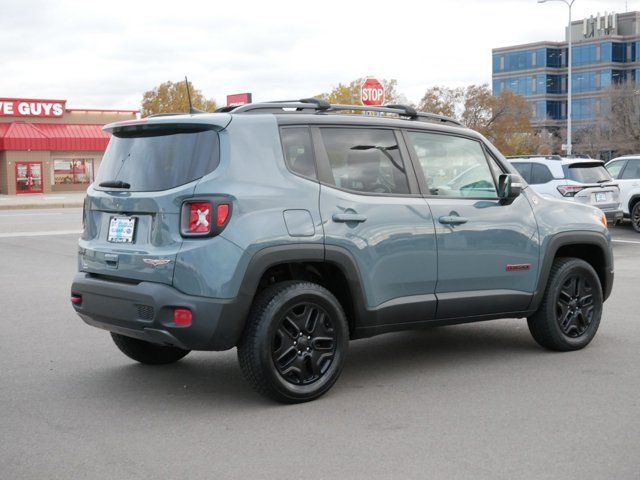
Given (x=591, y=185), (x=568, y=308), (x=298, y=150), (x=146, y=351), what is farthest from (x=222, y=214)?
(x=591, y=185)

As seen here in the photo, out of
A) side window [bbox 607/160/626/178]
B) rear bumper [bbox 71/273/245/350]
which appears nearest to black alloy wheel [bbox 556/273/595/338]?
rear bumper [bbox 71/273/245/350]

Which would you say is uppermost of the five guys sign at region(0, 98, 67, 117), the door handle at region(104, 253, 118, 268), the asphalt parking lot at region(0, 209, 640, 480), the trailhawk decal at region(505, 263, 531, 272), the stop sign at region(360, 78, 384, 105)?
the five guys sign at region(0, 98, 67, 117)

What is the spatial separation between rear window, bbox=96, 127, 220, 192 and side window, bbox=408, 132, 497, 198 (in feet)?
5.39

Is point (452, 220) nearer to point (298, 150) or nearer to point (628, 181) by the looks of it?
point (298, 150)

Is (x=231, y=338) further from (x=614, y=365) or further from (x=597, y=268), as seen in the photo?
(x=597, y=268)

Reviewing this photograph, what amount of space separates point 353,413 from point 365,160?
1745 millimetres

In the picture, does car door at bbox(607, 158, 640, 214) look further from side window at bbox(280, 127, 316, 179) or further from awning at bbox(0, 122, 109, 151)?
awning at bbox(0, 122, 109, 151)

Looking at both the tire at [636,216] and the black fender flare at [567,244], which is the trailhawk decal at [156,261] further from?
the tire at [636,216]

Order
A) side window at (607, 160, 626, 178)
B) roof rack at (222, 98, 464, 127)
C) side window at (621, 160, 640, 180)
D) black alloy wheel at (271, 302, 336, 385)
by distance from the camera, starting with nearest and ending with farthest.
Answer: black alloy wheel at (271, 302, 336, 385) < roof rack at (222, 98, 464, 127) < side window at (621, 160, 640, 180) < side window at (607, 160, 626, 178)

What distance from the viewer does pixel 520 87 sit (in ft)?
374

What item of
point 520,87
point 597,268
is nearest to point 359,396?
point 597,268

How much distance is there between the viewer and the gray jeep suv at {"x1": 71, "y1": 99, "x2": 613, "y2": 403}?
17.3 ft

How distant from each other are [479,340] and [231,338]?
3.00 meters

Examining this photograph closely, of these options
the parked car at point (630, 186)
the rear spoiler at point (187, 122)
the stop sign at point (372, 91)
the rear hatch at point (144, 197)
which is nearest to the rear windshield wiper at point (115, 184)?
the rear hatch at point (144, 197)
